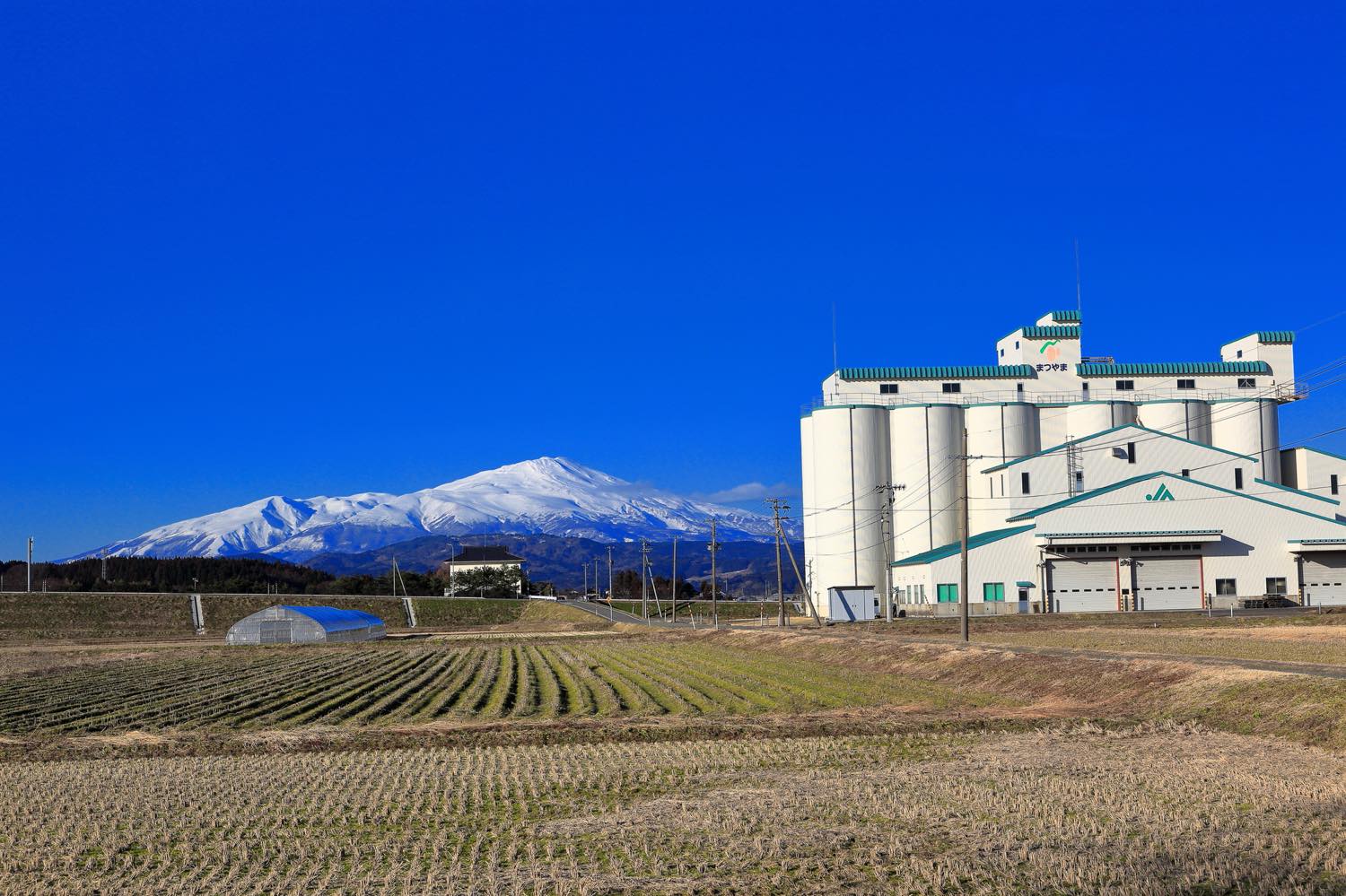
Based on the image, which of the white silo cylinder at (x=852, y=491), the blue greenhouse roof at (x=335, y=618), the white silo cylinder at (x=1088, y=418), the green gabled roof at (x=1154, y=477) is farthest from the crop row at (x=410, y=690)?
the white silo cylinder at (x=1088, y=418)

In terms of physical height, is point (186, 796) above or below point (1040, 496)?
below

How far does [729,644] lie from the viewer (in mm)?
59094

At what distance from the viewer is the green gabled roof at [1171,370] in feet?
312

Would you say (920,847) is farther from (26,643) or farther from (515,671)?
(26,643)

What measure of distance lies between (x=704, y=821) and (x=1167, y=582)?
6390 cm

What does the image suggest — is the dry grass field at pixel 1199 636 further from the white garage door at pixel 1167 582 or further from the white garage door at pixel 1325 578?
the white garage door at pixel 1325 578

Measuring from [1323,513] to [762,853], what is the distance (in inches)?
2908

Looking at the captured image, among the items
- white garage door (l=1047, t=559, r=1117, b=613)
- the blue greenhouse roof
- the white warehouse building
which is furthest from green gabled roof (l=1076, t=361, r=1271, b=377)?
the blue greenhouse roof

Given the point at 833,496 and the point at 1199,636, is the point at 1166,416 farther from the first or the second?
the point at 1199,636

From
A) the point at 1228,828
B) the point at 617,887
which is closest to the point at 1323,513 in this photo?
the point at 1228,828

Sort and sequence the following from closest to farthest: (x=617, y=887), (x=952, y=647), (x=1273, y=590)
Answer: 1. (x=617, y=887)
2. (x=952, y=647)
3. (x=1273, y=590)

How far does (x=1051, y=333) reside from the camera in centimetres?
9600

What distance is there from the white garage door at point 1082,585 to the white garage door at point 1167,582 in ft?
4.98

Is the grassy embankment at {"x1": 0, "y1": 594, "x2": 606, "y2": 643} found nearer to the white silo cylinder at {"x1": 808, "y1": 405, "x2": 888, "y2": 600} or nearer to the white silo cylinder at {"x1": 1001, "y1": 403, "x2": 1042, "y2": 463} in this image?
the white silo cylinder at {"x1": 808, "y1": 405, "x2": 888, "y2": 600}
